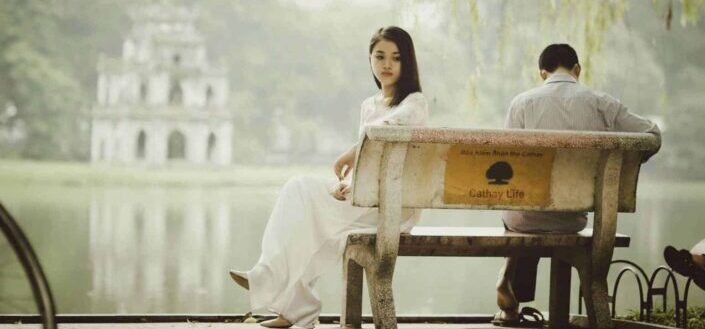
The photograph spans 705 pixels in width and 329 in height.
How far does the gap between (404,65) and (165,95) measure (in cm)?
2925

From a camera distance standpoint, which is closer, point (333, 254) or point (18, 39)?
point (333, 254)

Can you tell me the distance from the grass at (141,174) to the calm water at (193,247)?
0.34m

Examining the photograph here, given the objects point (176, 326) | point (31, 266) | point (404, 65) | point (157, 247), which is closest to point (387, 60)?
point (404, 65)

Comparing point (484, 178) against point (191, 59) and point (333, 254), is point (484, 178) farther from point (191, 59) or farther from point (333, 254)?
point (191, 59)

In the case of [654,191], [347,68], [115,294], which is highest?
[347,68]

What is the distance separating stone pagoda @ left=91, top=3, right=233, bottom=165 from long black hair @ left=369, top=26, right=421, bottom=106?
26.6 m

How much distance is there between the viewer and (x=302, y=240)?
118 inches

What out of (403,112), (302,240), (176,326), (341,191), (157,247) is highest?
(403,112)

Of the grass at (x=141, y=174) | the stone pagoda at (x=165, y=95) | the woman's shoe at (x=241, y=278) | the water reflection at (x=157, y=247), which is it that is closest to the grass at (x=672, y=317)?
the woman's shoe at (x=241, y=278)

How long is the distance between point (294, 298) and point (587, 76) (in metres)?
3.46

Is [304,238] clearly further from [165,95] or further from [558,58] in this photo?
[165,95]

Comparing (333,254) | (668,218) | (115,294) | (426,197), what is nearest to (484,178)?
(426,197)

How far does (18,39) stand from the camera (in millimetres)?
29047

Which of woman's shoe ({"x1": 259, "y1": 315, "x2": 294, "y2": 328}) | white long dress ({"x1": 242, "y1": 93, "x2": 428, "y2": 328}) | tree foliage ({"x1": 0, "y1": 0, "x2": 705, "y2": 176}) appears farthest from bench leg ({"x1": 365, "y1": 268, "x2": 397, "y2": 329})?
tree foliage ({"x1": 0, "y1": 0, "x2": 705, "y2": 176})
